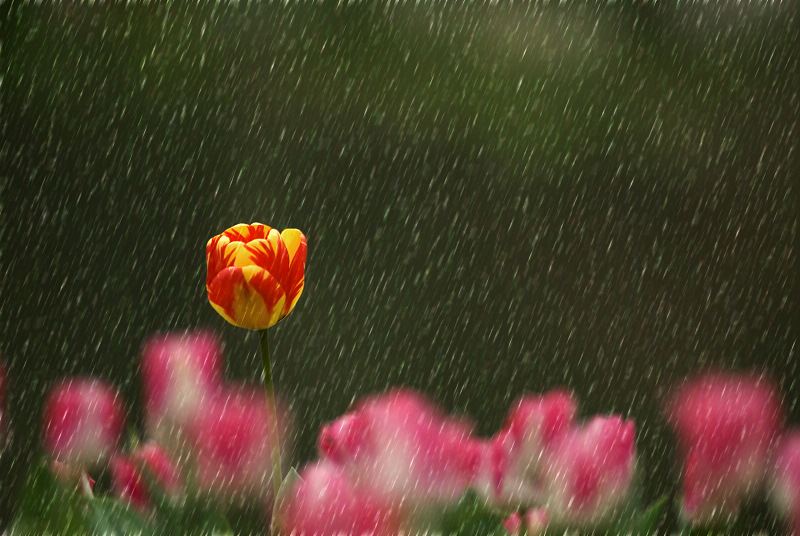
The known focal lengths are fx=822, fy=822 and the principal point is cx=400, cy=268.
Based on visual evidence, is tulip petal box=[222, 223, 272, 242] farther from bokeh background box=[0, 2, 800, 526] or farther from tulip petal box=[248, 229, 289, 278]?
bokeh background box=[0, 2, 800, 526]

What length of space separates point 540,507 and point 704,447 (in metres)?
0.04

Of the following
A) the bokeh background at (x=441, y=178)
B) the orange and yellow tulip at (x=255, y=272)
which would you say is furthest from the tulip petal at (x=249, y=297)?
the bokeh background at (x=441, y=178)

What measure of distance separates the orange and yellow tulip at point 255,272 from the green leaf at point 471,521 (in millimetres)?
79

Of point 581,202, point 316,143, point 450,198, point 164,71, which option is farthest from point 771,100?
point 164,71

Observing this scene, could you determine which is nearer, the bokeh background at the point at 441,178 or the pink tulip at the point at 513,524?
the pink tulip at the point at 513,524

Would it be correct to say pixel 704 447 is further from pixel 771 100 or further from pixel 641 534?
pixel 771 100

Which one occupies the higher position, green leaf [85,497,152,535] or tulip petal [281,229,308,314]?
tulip petal [281,229,308,314]

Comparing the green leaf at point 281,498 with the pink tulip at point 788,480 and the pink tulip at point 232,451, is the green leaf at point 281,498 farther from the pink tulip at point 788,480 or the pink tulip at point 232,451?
the pink tulip at point 788,480

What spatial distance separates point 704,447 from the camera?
20 cm

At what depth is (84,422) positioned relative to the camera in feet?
0.81

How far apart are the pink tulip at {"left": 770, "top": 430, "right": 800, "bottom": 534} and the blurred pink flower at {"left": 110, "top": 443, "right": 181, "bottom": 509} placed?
15 cm

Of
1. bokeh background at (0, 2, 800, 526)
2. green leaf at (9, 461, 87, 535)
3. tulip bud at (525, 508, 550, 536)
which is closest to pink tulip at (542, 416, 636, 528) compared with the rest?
tulip bud at (525, 508, 550, 536)

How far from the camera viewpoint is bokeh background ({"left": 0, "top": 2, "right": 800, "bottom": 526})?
712 mm

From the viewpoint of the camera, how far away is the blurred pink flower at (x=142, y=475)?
21 cm
